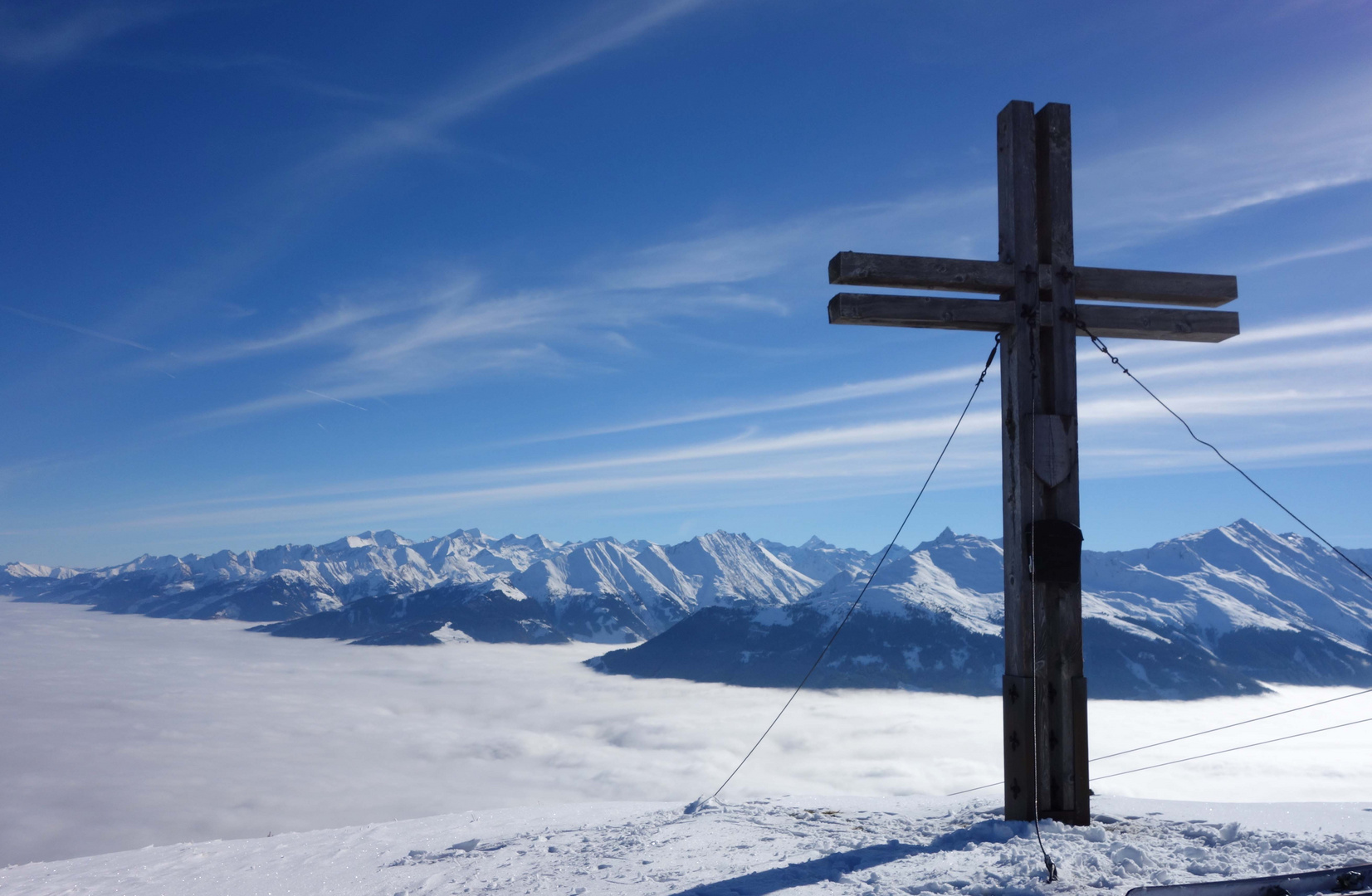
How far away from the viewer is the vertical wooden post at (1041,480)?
8094 mm

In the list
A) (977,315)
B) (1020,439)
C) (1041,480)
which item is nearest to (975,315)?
(977,315)

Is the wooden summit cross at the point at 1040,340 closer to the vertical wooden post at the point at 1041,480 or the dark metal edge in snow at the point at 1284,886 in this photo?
the vertical wooden post at the point at 1041,480

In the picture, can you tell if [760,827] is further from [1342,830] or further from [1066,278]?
[1066,278]

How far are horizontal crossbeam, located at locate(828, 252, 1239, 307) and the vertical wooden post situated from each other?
0.24m

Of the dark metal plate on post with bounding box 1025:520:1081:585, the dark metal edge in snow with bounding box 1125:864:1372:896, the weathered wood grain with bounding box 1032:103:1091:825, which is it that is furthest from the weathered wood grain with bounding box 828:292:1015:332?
the dark metal edge in snow with bounding box 1125:864:1372:896

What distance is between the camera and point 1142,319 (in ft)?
29.5

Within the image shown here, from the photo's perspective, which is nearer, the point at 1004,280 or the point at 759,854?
the point at 759,854

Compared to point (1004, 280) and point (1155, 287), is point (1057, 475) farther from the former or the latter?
point (1155, 287)

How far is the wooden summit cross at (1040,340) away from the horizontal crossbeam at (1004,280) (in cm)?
1

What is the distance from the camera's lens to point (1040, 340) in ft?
28.5

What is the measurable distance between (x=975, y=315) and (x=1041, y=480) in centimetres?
189

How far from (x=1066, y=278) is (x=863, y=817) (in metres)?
6.58

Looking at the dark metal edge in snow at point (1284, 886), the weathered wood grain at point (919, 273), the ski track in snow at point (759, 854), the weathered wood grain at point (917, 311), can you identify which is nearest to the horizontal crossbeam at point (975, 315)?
the weathered wood grain at point (917, 311)

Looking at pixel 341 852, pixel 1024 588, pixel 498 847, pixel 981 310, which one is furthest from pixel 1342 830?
pixel 341 852
